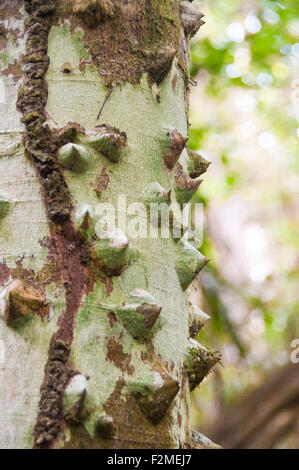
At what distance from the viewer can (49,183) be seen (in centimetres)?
90

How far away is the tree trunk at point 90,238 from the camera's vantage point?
80 centimetres

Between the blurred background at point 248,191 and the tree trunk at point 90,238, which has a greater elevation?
the blurred background at point 248,191

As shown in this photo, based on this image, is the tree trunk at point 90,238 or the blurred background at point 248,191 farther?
the blurred background at point 248,191

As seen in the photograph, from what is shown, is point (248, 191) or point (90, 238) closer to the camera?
point (90, 238)

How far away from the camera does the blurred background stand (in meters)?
3.83

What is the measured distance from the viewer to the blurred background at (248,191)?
12.6 feet

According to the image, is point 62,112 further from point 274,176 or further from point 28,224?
point 274,176

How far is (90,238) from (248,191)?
662 centimetres

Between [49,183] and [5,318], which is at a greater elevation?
[49,183]

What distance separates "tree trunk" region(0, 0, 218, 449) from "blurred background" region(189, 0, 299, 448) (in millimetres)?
1387

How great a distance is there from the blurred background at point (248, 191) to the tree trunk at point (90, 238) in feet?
Result: 4.55

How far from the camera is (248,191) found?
7.35 meters
